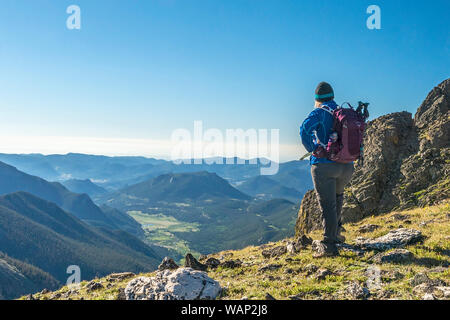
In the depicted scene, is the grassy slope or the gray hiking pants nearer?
the grassy slope

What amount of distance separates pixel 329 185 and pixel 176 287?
20.6 feet

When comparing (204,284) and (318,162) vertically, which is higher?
(318,162)

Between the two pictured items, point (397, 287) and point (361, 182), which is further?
point (361, 182)

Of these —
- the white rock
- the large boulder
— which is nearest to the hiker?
the white rock

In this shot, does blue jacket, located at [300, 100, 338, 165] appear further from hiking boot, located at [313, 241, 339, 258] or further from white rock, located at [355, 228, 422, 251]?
white rock, located at [355, 228, 422, 251]

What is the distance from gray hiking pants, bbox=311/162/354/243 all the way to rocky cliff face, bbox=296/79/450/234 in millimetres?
12663

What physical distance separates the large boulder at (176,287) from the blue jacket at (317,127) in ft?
18.6

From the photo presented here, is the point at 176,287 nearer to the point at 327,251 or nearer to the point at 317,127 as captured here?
the point at 327,251

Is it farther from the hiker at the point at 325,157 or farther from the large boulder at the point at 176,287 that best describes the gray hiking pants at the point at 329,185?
the large boulder at the point at 176,287

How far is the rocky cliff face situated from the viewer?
70.4ft
